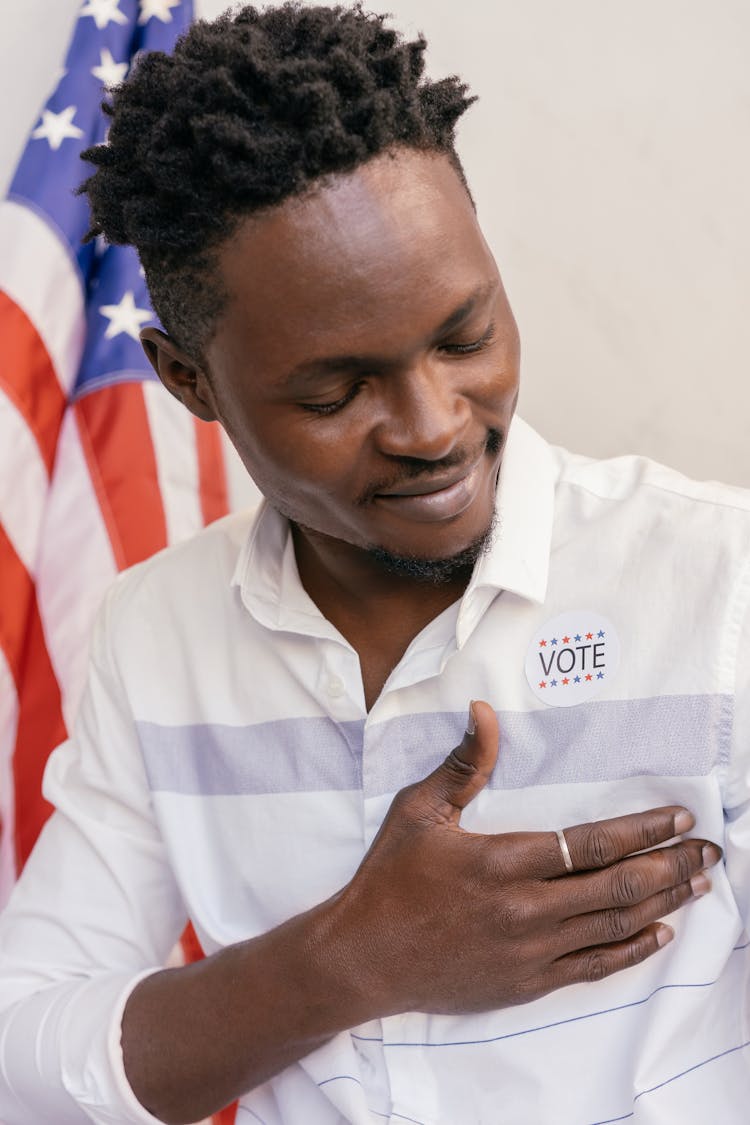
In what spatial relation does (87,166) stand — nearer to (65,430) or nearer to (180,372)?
(65,430)

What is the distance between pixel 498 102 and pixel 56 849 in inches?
44.2

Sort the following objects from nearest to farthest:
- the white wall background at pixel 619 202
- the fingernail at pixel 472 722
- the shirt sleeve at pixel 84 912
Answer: the fingernail at pixel 472 722 < the shirt sleeve at pixel 84 912 < the white wall background at pixel 619 202

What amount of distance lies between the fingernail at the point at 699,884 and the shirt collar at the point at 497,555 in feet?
0.85

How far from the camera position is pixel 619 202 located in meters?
1.69

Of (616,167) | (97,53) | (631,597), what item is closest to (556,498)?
(631,597)

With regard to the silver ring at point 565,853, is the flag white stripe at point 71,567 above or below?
above

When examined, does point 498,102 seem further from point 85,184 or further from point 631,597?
point 631,597

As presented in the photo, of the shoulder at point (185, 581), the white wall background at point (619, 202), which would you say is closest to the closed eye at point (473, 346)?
the shoulder at point (185, 581)

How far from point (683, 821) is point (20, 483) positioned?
1091 millimetres

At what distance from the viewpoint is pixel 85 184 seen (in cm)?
113

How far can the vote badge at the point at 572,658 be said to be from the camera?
1.05 meters

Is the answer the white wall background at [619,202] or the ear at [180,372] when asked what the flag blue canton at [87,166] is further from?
the ear at [180,372]

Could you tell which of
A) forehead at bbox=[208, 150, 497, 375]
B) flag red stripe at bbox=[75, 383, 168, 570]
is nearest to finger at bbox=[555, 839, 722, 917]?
forehead at bbox=[208, 150, 497, 375]

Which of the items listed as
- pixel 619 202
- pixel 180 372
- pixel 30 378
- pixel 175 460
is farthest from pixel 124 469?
pixel 619 202
